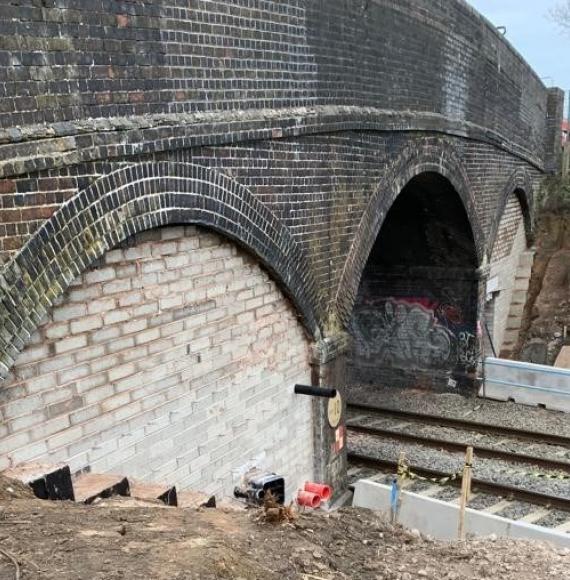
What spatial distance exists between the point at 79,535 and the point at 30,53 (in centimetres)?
310

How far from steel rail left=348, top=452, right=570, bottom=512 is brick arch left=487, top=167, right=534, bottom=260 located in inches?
270

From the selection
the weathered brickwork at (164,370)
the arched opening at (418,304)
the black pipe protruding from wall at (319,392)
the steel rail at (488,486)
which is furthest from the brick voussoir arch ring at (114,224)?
the arched opening at (418,304)

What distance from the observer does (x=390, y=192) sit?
34.4ft

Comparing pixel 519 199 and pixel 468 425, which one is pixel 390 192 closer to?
pixel 468 425

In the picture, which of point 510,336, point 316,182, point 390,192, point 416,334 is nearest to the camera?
point 316,182

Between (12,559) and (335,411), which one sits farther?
(335,411)

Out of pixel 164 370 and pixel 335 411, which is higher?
pixel 164 370

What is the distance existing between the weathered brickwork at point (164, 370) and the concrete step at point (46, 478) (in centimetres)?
12

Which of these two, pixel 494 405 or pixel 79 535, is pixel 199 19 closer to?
pixel 79 535

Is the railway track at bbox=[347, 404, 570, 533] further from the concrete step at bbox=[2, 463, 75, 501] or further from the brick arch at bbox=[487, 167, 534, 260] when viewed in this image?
the concrete step at bbox=[2, 463, 75, 501]

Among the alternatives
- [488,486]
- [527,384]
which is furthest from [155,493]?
[527,384]

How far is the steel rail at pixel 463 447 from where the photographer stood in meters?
10.9

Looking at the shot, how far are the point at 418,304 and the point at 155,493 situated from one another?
38.5 feet

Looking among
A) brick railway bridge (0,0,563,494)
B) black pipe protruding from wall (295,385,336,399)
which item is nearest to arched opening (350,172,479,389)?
brick railway bridge (0,0,563,494)
